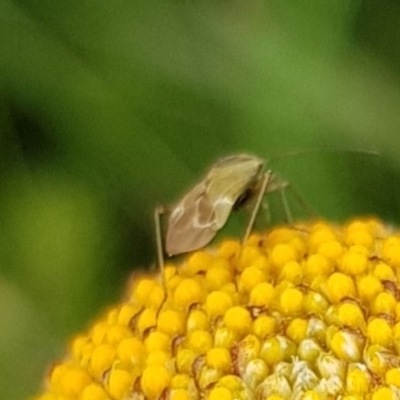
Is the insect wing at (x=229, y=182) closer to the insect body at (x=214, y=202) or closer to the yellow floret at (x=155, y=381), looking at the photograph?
the insect body at (x=214, y=202)

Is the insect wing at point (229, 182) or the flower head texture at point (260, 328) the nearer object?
the flower head texture at point (260, 328)

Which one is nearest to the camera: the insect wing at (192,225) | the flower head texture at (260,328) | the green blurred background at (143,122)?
the flower head texture at (260,328)

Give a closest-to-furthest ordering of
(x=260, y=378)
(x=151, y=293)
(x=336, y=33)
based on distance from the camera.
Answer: (x=260, y=378) < (x=151, y=293) < (x=336, y=33)

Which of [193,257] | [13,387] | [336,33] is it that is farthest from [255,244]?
[13,387]

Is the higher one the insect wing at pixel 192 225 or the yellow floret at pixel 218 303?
the insect wing at pixel 192 225

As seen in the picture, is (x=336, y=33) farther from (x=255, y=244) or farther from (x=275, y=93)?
(x=255, y=244)

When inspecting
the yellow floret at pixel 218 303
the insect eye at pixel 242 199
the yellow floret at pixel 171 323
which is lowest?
the insect eye at pixel 242 199

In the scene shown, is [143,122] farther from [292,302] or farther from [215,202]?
[292,302]

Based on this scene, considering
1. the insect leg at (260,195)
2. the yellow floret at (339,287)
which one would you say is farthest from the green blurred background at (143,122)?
the yellow floret at (339,287)

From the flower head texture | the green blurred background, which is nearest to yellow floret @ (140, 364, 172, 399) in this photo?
the flower head texture
